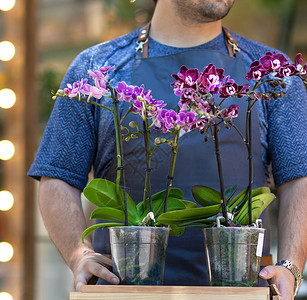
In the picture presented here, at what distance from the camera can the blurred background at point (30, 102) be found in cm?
332

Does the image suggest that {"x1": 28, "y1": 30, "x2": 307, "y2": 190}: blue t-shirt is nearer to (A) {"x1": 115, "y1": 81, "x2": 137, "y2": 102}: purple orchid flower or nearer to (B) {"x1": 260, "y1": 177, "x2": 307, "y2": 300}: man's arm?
(B) {"x1": 260, "y1": 177, "x2": 307, "y2": 300}: man's arm

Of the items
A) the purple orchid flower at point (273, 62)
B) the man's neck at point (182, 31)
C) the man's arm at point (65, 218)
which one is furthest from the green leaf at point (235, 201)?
the man's neck at point (182, 31)

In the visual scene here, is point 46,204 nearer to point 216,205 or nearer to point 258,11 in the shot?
point 216,205

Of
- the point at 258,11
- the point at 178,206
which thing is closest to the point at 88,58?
the point at 178,206

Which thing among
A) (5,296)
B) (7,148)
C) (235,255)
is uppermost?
(7,148)

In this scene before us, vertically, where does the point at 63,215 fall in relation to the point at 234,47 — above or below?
below

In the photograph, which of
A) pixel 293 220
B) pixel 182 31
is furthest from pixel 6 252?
pixel 293 220

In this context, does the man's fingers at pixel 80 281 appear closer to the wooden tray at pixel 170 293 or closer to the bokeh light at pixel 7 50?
the wooden tray at pixel 170 293

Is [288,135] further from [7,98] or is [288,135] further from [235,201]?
[7,98]

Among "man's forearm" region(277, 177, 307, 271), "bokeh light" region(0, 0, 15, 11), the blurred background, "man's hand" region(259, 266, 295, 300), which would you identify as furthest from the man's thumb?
"bokeh light" region(0, 0, 15, 11)

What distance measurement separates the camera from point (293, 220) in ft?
4.91

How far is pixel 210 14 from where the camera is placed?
1535 mm

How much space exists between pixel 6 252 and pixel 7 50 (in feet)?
3.47

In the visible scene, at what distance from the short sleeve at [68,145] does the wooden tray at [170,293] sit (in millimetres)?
500
